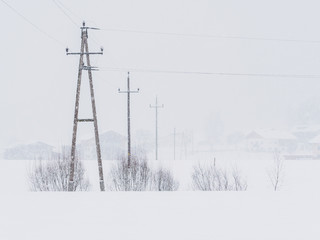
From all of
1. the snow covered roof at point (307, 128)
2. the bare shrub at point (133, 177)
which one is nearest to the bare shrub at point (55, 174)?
the bare shrub at point (133, 177)

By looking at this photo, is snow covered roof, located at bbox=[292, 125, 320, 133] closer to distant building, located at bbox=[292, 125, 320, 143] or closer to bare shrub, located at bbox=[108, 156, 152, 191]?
distant building, located at bbox=[292, 125, 320, 143]

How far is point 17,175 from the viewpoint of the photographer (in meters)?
27.8

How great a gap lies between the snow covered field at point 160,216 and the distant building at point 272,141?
7845 centimetres

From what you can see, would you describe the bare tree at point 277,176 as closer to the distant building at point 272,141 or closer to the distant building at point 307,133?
the distant building at point 272,141

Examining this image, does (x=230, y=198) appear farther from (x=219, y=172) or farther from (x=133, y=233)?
(x=219, y=172)

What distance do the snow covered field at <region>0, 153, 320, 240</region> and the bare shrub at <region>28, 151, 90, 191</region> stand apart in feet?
17.5

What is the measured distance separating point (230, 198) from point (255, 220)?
3778mm

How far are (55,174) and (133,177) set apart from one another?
423 cm

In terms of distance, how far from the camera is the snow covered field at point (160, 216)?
8680 mm

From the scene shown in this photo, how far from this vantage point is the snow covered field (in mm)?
8680

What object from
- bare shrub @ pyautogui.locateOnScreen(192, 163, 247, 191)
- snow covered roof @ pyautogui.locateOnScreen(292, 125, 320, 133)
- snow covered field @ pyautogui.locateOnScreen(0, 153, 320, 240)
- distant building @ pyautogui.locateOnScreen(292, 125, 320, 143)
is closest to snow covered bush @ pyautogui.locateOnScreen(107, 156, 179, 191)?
bare shrub @ pyautogui.locateOnScreen(192, 163, 247, 191)

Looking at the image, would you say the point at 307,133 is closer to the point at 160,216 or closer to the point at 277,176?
the point at 277,176

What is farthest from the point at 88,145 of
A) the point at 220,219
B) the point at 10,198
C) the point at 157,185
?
the point at 220,219

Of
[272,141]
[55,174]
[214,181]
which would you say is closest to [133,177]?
[55,174]
